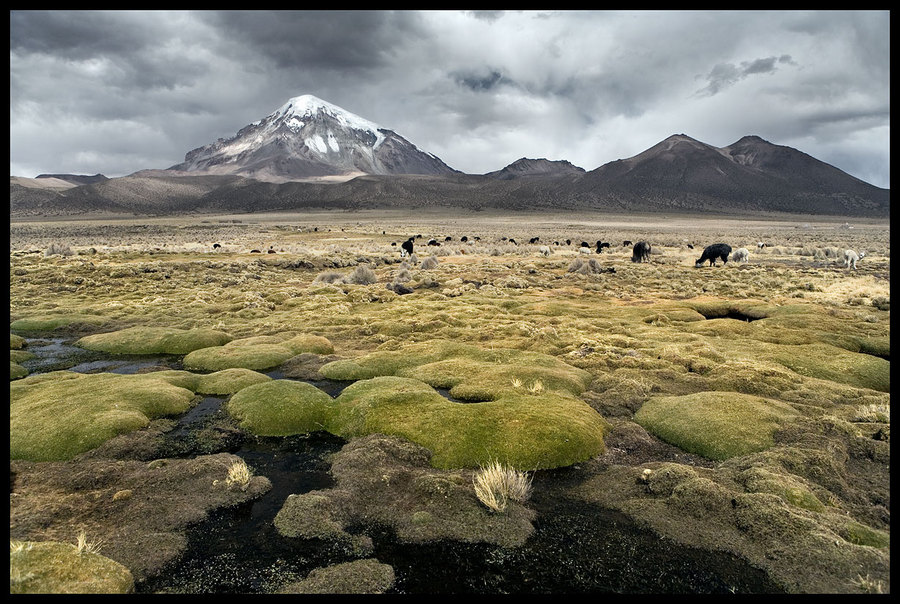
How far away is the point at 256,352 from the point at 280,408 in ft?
22.3

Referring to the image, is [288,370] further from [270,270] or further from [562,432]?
Answer: [270,270]

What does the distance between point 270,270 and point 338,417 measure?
1498 inches

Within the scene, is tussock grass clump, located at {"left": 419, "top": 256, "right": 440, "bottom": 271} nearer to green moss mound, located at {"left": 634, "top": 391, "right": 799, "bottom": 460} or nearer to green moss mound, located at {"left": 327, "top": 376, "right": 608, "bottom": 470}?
green moss mound, located at {"left": 327, "top": 376, "right": 608, "bottom": 470}

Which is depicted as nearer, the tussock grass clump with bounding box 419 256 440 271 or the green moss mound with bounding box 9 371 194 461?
the green moss mound with bounding box 9 371 194 461

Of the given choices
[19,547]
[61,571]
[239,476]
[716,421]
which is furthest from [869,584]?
[19,547]

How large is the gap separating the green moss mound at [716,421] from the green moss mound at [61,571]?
11.3 meters

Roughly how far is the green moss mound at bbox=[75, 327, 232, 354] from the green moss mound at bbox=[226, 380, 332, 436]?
8069 mm

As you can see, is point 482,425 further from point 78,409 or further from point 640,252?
point 640,252

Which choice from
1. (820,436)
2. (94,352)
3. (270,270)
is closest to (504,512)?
(820,436)

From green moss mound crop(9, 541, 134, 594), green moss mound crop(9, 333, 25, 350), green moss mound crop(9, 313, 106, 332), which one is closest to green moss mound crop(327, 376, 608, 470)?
green moss mound crop(9, 541, 134, 594)

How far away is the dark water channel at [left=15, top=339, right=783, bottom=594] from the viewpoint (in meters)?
7.09

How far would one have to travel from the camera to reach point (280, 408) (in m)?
13.3

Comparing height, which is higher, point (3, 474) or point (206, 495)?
point (3, 474)

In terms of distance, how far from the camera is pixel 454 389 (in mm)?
15477
